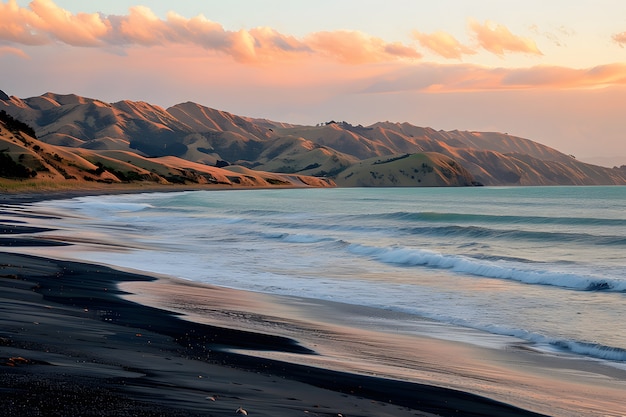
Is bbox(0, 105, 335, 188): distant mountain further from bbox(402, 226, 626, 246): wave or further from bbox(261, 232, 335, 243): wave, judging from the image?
bbox(402, 226, 626, 246): wave

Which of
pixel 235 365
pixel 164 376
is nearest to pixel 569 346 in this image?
pixel 235 365

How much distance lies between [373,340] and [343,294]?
23.3 feet

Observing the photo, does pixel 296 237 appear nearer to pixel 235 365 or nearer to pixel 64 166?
pixel 235 365

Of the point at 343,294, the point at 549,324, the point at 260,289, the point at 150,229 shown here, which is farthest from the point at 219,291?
the point at 150,229

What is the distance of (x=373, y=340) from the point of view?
44.3 ft

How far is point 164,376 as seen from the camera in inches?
330

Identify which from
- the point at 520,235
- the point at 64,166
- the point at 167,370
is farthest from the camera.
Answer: the point at 64,166

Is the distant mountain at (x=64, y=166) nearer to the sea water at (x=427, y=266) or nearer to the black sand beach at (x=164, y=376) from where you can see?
the sea water at (x=427, y=266)

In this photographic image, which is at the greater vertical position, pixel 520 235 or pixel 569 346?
pixel 569 346

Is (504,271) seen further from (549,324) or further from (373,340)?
(373,340)

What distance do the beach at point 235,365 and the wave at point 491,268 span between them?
9.19m

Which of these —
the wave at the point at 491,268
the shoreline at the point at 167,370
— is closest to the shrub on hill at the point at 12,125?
the wave at the point at 491,268

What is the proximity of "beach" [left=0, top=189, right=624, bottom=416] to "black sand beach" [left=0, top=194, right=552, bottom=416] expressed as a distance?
21 mm

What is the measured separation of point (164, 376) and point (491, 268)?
20192mm
